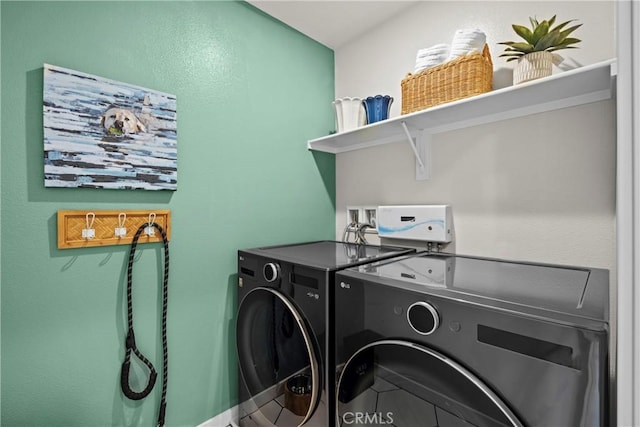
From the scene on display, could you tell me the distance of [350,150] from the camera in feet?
6.35

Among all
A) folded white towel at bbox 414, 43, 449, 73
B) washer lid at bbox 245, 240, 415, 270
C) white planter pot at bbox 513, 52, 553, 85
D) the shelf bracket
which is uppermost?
folded white towel at bbox 414, 43, 449, 73

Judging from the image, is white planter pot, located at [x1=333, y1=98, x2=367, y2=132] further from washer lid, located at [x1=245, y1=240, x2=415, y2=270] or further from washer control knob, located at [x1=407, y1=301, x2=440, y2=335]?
washer control knob, located at [x1=407, y1=301, x2=440, y2=335]

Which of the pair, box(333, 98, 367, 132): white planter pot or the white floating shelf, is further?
box(333, 98, 367, 132): white planter pot

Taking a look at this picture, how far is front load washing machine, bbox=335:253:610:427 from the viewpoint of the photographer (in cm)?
58

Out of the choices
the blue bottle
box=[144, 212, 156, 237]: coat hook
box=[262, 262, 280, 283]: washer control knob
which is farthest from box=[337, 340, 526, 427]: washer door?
the blue bottle

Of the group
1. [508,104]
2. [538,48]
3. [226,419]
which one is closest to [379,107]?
[508,104]

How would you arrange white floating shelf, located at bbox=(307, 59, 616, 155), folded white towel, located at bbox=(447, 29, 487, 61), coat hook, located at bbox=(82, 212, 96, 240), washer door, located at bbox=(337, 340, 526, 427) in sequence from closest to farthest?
washer door, located at bbox=(337, 340, 526, 427) < white floating shelf, located at bbox=(307, 59, 616, 155) < coat hook, located at bbox=(82, 212, 96, 240) < folded white towel, located at bbox=(447, 29, 487, 61)

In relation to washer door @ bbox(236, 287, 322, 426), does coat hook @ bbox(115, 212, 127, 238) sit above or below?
above

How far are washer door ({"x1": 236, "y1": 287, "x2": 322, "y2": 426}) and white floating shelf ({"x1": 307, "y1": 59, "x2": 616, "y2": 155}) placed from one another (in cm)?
97

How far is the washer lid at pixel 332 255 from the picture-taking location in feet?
3.72

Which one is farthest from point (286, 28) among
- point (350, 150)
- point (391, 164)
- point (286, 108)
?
point (391, 164)

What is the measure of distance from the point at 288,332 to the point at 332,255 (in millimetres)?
375

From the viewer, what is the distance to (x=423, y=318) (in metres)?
0.77

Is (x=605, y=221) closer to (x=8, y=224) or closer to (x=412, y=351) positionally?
(x=412, y=351)
